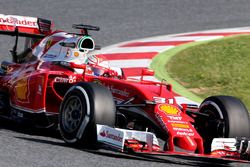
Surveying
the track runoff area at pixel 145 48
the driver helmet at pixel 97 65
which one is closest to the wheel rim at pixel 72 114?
the driver helmet at pixel 97 65

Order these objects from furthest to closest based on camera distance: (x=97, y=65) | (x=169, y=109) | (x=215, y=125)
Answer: (x=97, y=65) < (x=215, y=125) < (x=169, y=109)

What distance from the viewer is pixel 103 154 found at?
8164 millimetres

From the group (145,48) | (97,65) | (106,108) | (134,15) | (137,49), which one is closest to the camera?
(106,108)

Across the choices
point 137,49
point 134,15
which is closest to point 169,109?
point 137,49

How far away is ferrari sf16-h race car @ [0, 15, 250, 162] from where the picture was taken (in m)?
8.17

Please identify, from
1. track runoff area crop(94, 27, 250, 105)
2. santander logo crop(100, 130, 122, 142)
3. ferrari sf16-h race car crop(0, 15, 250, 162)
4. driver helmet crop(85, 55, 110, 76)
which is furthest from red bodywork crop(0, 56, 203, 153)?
track runoff area crop(94, 27, 250, 105)

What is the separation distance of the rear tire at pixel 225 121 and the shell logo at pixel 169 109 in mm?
472

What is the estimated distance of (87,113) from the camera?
8.30 metres

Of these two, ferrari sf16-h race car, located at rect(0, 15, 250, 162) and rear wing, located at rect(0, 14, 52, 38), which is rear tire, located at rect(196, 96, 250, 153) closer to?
ferrari sf16-h race car, located at rect(0, 15, 250, 162)

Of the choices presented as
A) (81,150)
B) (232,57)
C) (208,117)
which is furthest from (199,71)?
(81,150)

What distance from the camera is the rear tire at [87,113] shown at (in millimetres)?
8273

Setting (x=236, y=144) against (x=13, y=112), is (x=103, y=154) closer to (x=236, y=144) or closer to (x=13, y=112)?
(x=236, y=144)

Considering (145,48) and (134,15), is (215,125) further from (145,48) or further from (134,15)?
(134,15)

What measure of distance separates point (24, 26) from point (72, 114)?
97.5 inches
